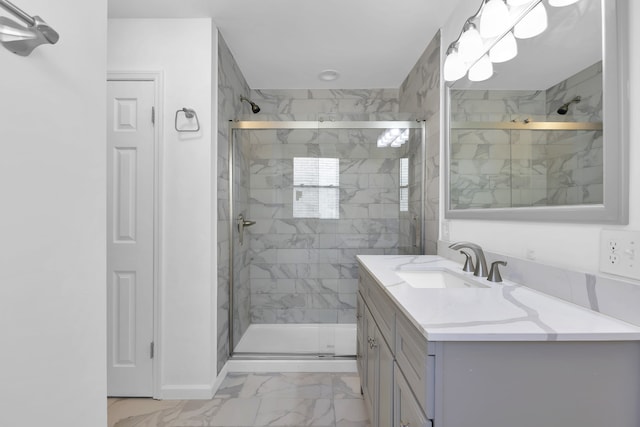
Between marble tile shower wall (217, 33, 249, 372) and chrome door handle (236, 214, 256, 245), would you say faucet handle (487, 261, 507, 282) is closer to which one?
marble tile shower wall (217, 33, 249, 372)

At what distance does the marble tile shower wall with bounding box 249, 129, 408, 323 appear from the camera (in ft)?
8.08

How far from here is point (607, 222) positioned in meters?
0.90

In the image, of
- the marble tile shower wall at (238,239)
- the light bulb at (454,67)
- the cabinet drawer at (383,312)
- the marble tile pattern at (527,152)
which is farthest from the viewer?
the marble tile shower wall at (238,239)

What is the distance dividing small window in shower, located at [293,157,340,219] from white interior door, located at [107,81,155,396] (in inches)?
40.5

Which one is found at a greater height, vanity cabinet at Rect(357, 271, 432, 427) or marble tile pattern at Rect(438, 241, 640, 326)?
marble tile pattern at Rect(438, 241, 640, 326)

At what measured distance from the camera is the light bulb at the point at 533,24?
115 centimetres

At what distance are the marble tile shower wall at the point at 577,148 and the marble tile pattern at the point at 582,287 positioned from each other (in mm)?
236

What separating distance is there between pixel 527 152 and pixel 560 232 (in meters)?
0.34

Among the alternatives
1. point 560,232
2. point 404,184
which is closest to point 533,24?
point 560,232

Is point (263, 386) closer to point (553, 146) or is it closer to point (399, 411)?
point (399, 411)

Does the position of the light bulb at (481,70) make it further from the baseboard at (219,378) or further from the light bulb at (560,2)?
the baseboard at (219,378)

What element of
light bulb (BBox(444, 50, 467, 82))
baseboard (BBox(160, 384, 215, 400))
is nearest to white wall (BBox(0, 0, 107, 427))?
baseboard (BBox(160, 384, 215, 400))

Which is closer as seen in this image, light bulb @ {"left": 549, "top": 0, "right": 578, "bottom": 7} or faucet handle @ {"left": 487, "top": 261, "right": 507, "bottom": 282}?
light bulb @ {"left": 549, "top": 0, "right": 578, "bottom": 7}

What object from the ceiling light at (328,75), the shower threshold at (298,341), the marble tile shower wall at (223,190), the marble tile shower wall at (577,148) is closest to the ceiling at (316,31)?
the ceiling light at (328,75)
